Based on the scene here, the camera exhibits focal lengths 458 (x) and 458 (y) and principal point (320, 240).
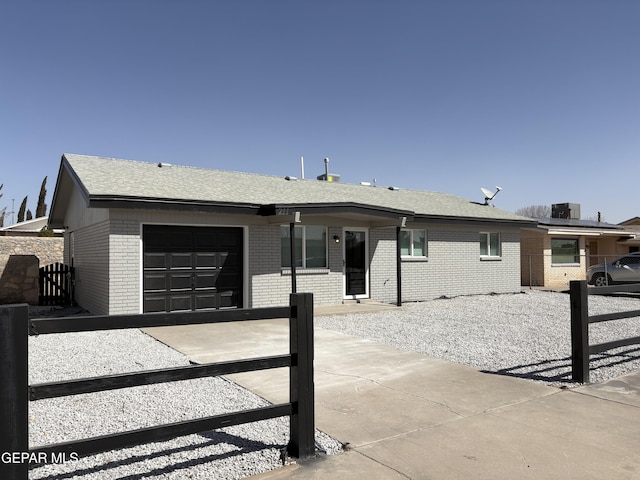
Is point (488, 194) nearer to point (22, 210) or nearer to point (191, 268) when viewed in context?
point (191, 268)

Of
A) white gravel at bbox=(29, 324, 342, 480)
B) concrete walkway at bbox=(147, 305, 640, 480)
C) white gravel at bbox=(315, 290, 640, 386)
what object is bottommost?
white gravel at bbox=(315, 290, 640, 386)

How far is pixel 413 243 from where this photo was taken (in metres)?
16.6

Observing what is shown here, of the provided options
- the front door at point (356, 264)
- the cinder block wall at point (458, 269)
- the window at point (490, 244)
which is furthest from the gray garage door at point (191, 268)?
the window at point (490, 244)

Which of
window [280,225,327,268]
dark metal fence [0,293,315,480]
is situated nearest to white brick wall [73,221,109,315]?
window [280,225,327,268]

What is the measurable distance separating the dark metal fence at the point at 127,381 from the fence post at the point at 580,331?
3.94m

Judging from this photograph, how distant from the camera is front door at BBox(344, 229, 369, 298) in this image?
15.0 meters

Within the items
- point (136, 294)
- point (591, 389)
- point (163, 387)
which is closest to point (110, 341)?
point (136, 294)

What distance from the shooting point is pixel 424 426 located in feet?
14.3

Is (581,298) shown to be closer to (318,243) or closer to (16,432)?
(16,432)

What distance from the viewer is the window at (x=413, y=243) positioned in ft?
53.9

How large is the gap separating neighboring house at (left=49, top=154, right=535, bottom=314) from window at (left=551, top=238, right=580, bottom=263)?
278 inches

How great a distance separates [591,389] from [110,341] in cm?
Result: 806

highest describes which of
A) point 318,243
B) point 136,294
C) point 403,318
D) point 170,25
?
point 170,25

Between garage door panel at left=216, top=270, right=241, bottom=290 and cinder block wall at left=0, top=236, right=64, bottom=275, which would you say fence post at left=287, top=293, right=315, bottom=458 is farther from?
cinder block wall at left=0, top=236, right=64, bottom=275
